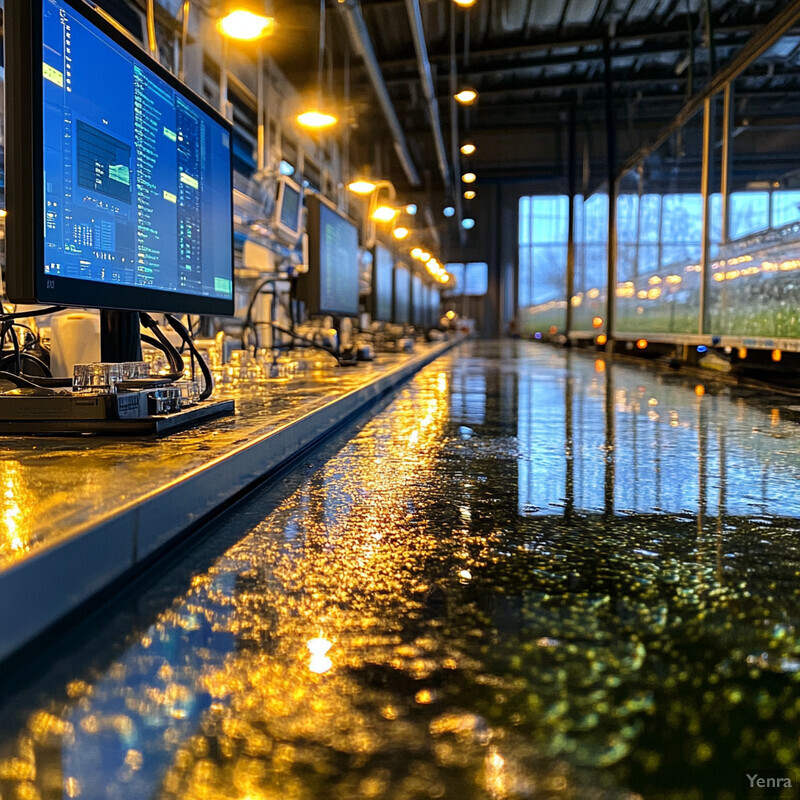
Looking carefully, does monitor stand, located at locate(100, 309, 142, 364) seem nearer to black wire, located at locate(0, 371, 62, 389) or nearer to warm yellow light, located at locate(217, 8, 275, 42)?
black wire, located at locate(0, 371, 62, 389)

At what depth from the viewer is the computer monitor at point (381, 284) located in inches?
193

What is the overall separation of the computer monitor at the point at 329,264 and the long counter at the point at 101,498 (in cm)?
170

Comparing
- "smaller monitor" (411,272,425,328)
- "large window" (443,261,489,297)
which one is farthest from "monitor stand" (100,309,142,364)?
"large window" (443,261,489,297)

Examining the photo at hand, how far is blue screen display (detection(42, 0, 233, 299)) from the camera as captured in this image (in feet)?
3.28

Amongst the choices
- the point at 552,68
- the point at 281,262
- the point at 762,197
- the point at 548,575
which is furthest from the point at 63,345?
the point at 552,68

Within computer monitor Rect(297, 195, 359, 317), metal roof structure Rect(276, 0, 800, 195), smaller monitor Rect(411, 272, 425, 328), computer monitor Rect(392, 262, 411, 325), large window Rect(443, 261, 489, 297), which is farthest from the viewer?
large window Rect(443, 261, 489, 297)

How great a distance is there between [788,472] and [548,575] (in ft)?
2.40

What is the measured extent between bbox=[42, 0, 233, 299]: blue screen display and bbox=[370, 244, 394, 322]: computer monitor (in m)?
3.35

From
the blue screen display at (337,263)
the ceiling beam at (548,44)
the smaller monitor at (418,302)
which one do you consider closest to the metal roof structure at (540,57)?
the ceiling beam at (548,44)

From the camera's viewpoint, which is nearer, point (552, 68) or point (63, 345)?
point (63, 345)

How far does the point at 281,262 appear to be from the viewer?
5.34 metres

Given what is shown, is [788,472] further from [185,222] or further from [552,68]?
[552,68]

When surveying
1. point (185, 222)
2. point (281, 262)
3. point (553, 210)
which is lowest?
point (185, 222)

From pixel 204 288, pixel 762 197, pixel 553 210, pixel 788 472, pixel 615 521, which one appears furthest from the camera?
pixel 553 210
